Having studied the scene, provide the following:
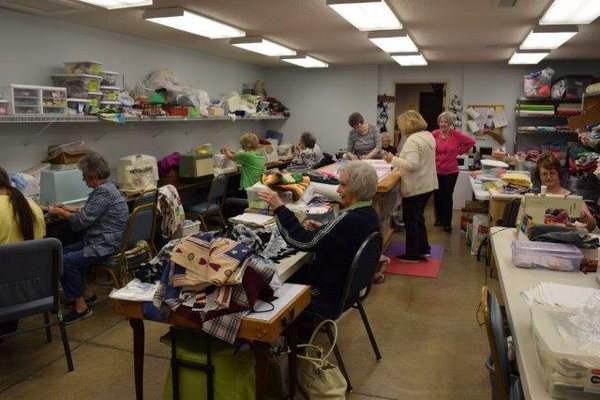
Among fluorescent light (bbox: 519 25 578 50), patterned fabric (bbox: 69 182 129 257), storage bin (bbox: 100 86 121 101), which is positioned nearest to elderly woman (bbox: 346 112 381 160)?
fluorescent light (bbox: 519 25 578 50)

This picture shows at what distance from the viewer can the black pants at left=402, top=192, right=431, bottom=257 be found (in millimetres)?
4816

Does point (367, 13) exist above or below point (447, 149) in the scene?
above

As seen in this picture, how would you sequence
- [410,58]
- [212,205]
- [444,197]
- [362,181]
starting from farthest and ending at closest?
[410,58] < [444,197] < [212,205] < [362,181]

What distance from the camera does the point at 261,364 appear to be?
2.07m

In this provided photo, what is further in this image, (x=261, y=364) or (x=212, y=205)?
(x=212, y=205)

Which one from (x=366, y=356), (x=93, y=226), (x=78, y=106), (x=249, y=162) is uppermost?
(x=78, y=106)

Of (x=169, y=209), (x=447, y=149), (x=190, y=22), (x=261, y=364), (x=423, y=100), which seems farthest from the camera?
(x=423, y=100)

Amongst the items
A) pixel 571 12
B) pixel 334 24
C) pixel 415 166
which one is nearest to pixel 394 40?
pixel 334 24

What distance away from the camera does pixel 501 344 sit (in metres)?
1.78

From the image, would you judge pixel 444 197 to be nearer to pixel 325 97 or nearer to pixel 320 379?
pixel 325 97

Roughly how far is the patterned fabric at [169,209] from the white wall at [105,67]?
54.3 inches

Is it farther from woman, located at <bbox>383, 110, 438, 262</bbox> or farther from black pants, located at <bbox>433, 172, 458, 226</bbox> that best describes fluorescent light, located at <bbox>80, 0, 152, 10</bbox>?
black pants, located at <bbox>433, 172, 458, 226</bbox>

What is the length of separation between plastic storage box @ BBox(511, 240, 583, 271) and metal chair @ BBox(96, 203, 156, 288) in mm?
2628

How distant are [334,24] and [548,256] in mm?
3283
